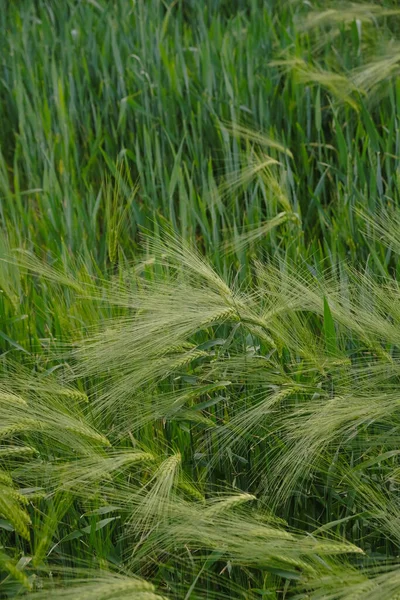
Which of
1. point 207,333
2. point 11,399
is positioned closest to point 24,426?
point 11,399

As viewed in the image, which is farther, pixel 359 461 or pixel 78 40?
pixel 78 40

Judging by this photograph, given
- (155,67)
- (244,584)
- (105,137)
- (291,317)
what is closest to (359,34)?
(155,67)

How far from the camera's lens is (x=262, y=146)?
2457 mm

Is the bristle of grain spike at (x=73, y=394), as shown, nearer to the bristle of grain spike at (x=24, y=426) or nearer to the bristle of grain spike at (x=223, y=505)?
the bristle of grain spike at (x=24, y=426)

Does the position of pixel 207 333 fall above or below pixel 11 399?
below

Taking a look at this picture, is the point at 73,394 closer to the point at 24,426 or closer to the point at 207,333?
the point at 24,426

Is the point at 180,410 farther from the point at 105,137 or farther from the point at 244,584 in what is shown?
the point at 105,137

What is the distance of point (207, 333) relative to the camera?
5.16ft

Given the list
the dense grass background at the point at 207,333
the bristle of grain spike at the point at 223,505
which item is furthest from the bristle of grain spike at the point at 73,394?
the bristle of grain spike at the point at 223,505

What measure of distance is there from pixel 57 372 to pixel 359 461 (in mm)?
562

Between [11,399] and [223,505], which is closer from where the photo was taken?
[223,505]

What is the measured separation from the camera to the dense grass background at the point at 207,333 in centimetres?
116

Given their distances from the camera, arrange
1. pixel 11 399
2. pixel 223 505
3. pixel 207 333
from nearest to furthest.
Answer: pixel 223 505, pixel 11 399, pixel 207 333

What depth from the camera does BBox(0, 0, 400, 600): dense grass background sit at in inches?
45.5
